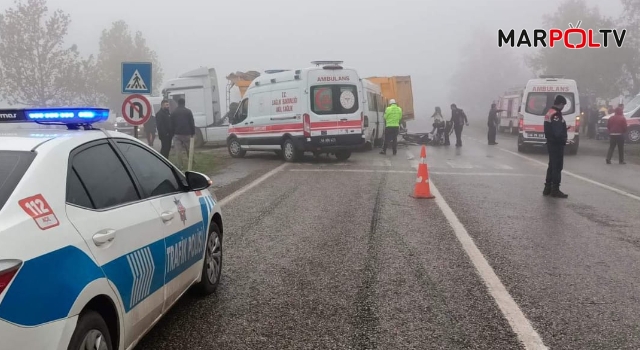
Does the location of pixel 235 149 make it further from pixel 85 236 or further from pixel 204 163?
pixel 85 236

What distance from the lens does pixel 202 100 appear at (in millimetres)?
23688

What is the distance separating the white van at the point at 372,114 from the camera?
65.1ft

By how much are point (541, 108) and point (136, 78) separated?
14.7 m

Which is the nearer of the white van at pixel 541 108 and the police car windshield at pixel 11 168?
the police car windshield at pixel 11 168

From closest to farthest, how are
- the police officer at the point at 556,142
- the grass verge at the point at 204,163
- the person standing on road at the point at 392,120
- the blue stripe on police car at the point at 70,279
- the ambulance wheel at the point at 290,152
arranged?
the blue stripe on police car at the point at 70,279, the police officer at the point at 556,142, the grass verge at the point at 204,163, the ambulance wheel at the point at 290,152, the person standing on road at the point at 392,120

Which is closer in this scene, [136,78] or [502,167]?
[136,78]

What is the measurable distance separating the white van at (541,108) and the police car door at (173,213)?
1872 centimetres

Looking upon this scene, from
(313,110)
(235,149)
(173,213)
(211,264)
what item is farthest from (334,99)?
(173,213)

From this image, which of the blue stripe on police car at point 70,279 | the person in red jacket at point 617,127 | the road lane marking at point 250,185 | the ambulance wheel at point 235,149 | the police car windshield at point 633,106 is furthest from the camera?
the police car windshield at point 633,106

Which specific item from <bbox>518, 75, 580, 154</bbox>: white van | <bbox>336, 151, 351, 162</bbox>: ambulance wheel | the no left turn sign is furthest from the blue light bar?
<bbox>518, 75, 580, 154</bbox>: white van

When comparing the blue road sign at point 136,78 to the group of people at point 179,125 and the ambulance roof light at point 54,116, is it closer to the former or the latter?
the group of people at point 179,125

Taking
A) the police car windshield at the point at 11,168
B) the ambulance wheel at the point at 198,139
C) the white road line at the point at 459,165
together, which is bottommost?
the white road line at the point at 459,165

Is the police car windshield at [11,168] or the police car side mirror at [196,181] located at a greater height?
the police car windshield at [11,168]

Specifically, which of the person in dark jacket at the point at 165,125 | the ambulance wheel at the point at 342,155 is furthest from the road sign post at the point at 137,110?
the ambulance wheel at the point at 342,155
